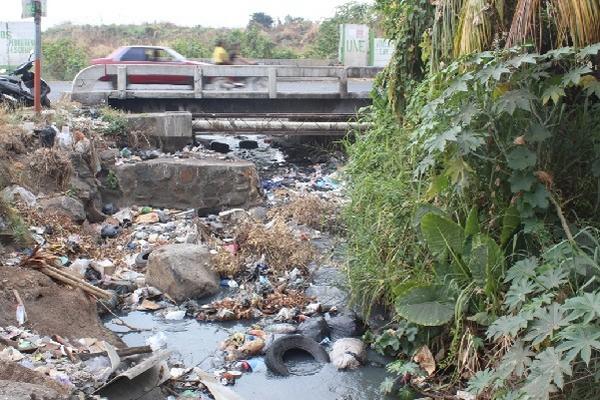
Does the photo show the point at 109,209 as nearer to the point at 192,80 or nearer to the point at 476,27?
the point at 192,80

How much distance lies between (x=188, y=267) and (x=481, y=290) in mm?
3214

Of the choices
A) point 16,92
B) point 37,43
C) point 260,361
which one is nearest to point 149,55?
point 16,92

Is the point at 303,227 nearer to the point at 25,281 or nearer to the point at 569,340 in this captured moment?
the point at 25,281

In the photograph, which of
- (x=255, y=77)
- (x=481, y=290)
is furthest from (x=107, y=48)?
(x=481, y=290)

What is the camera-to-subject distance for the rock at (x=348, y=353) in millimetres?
6086

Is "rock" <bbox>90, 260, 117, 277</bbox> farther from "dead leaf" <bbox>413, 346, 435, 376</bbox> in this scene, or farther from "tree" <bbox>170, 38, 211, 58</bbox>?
"tree" <bbox>170, 38, 211, 58</bbox>

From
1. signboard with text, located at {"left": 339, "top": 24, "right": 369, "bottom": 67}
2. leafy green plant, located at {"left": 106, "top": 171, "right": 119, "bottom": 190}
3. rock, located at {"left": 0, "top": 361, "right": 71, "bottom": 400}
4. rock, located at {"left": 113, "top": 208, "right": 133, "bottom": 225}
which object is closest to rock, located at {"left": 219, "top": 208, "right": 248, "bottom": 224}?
rock, located at {"left": 113, "top": 208, "right": 133, "bottom": 225}

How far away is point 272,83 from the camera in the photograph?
14000 millimetres

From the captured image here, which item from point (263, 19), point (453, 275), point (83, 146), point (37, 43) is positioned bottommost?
point (453, 275)

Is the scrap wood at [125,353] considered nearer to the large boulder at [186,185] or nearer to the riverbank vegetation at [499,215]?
the riverbank vegetation at [499,215]

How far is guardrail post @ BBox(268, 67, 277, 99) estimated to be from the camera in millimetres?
13898

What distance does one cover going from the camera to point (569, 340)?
391 cm

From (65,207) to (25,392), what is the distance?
16.7ft

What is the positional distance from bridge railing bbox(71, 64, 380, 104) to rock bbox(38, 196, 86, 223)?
14.4 feet
